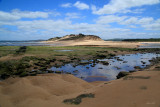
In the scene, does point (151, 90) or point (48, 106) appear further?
point (151, 90)

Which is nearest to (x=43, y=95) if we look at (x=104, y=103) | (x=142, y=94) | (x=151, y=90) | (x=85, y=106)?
(x=85, y=106)

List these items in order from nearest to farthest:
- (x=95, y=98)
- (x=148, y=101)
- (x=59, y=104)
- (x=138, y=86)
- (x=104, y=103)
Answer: (x=148, y=101) → (x=104, y=103) → (x=59, y=104) → (x=95, y=98) → (x=138, y=86)

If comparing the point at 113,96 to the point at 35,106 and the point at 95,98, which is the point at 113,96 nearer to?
the point at 95,98

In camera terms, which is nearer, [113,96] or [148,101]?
[148,101]

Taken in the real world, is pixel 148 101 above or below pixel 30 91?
above

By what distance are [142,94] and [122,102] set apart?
1237mm

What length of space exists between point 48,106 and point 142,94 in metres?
4.52

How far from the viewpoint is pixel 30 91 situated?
292 inches

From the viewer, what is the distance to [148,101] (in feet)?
16.3

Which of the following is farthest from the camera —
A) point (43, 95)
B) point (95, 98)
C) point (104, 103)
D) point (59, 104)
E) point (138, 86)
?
point (43, 95)

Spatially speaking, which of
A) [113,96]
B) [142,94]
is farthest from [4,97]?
[142,94]

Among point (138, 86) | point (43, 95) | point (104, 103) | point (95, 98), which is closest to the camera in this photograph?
point (104, 103)

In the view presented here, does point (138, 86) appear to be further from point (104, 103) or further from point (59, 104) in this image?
point (59, 104)

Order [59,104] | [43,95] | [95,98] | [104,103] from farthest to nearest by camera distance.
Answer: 1. [43,95]
2. [95,98]
3. [59,104]
4. [104,103]
